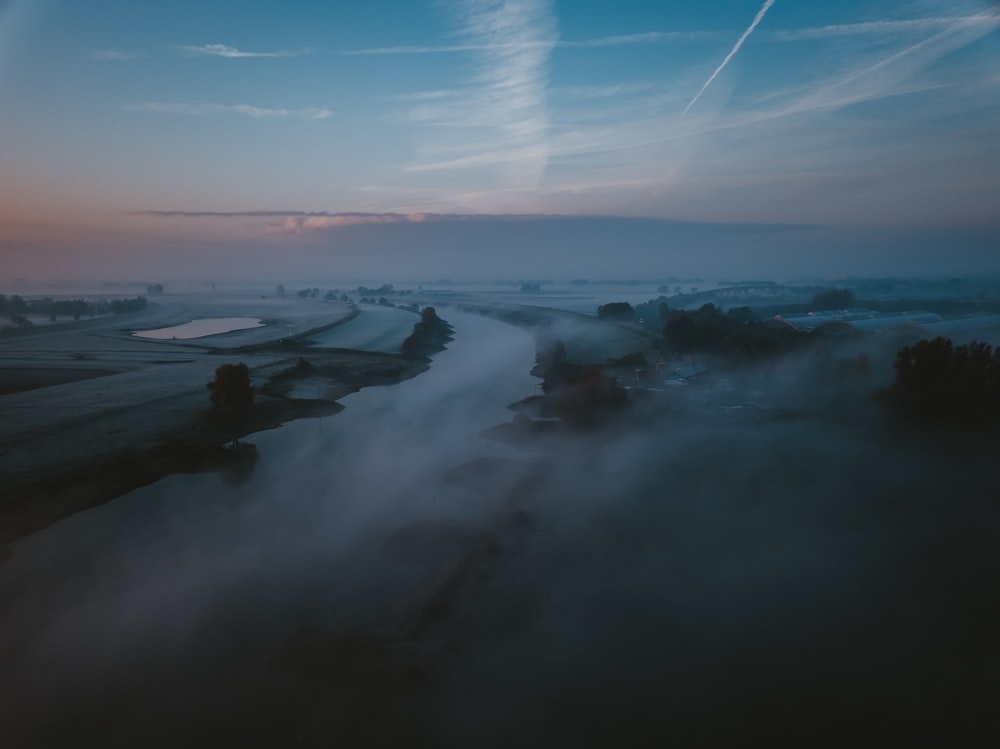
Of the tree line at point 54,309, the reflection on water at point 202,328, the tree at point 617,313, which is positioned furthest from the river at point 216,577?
the tree line at point 54,309

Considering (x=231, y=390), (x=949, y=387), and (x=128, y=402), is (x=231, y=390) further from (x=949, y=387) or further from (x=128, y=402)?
(x=949, y=387)

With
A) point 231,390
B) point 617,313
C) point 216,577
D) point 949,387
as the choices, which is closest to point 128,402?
point 231,390

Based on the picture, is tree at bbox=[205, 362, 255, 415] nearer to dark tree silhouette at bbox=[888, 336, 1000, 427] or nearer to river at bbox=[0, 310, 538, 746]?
river at bbox=[0, 310, 538, 746]

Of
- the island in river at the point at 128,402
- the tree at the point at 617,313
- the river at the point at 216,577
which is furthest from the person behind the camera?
the tree at the point at 617,313

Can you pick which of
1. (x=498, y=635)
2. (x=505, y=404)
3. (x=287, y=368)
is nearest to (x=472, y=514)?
(x=498, y=635)

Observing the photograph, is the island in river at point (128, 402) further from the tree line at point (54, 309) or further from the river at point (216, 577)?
the tree line at point (54, 309)

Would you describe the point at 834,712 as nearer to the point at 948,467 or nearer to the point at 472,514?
the point at 472,514

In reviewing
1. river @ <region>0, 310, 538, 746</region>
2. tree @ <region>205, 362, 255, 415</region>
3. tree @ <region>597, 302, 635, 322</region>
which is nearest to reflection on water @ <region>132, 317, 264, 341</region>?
tree @ <region>205, 362, 255, 415</region>
